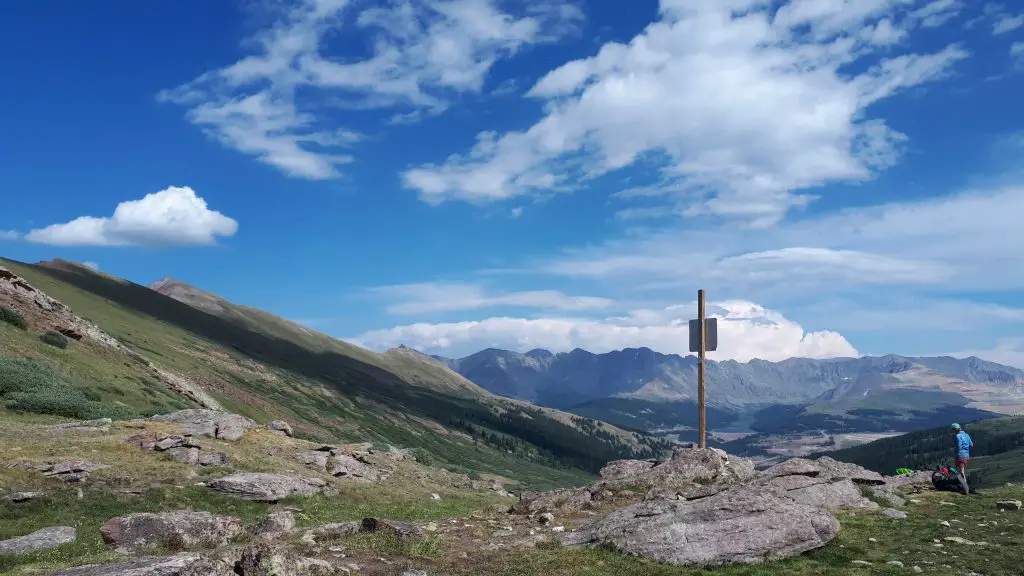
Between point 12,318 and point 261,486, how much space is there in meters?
54.1

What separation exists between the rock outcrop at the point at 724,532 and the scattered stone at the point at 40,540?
63.3ft

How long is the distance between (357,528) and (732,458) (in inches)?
976

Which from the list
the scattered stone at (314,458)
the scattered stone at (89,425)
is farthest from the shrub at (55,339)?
the scattered stone at (314,458)

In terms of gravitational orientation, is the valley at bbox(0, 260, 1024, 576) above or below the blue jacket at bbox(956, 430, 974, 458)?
below

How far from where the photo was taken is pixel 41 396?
151 feet

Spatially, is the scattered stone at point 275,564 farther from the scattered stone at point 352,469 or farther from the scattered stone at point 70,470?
the scattered stone at point 352,469

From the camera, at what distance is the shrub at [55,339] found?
222 feet

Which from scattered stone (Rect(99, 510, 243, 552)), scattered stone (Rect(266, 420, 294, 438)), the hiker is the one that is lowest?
scattered stone (Rect(266, 420, 294, 438))

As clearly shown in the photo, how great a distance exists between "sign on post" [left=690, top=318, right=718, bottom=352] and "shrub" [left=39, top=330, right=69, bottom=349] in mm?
72156

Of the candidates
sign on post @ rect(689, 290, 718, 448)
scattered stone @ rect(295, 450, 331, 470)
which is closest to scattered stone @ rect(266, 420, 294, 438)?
scattered stone @ rect(295, 450, 331, 470)

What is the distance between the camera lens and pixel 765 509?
2000 centimetres

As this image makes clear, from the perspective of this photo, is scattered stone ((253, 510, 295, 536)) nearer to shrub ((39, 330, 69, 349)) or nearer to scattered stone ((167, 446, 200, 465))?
scattered stone ((167, 446, 200, 465))

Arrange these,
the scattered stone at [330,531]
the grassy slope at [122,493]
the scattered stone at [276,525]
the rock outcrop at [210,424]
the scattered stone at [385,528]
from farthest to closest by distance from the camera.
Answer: the rock outcrop at [210,424] → the grassy slope at [122,493] → the scattered stone at [276,525] → the scattered stone at [385,528] → the scattered stone at [330,531]

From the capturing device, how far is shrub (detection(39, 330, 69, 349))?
67562 millimetres
